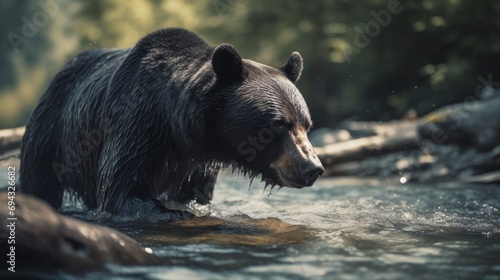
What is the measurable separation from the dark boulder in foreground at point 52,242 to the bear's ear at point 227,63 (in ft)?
7.06

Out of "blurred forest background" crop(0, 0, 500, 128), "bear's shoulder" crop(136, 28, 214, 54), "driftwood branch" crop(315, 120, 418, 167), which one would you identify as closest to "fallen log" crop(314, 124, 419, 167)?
"driftwood branch" crop(315, 120, 418, 167)

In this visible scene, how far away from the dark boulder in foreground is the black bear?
5.84 ft

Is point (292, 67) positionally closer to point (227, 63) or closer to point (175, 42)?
point (227, 63)

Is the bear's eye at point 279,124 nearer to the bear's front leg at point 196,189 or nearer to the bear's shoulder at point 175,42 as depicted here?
the bear's shoulder at point 175,42

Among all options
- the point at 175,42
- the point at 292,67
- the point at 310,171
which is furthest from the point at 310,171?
the point at 175,42

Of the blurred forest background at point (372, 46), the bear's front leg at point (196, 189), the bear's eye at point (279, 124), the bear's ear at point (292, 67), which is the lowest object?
the bear's front leg at point (196, 189)

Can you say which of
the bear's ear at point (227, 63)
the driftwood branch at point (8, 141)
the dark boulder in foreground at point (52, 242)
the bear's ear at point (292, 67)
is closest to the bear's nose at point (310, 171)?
the bear's ear at point (227, 63)

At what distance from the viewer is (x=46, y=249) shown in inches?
142

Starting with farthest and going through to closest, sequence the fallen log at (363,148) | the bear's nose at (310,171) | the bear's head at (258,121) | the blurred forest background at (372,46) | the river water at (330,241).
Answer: the blurred forest background at (372,46) < the fallen log at (363,148) < the bear's head at (258,121) < the bear's nose at (310,171) < the river water at (330,241)

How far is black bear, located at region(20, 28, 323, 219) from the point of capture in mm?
5750

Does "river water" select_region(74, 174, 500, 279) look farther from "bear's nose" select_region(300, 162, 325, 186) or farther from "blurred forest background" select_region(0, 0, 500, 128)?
"blurred forest background" select_region(0, 0, 500, 128)

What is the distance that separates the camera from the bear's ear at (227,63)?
→ 5676 millimetres

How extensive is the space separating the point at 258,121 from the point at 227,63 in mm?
564

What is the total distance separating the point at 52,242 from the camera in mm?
3652
